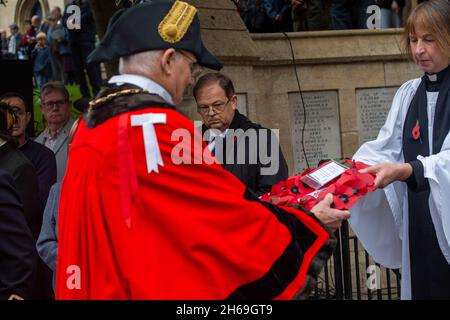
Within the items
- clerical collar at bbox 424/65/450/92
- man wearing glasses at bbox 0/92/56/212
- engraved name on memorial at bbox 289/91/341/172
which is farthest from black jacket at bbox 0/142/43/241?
engraved name on memorial at bbox 289/91/341/172

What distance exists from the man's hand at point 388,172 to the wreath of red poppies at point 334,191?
0.10 feet

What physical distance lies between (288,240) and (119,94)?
97 centimetres

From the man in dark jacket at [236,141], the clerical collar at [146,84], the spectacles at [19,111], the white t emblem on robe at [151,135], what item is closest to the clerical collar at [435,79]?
the man in dark jacket at [236,141]

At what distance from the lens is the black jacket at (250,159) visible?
583 cm

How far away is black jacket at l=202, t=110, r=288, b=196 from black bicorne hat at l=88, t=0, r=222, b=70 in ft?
6.32

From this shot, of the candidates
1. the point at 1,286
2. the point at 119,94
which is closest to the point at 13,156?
the point at 1,286

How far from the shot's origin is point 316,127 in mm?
9906

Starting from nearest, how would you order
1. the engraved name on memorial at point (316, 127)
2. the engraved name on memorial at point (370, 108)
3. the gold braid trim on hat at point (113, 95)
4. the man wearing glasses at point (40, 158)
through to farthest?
the gold braid trim on hat at point (113, 95) < the man wearing glasses at point (40, 158) < the engraved name on memorial at point (316, 127) < the engraved name on memorial at point (370, 108)

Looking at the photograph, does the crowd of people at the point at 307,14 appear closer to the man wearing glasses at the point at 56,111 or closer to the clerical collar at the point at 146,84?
the man wearing glasses at the point at 56,111

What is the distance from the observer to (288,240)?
3871 millimetres

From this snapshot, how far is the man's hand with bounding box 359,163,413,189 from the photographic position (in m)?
4.54

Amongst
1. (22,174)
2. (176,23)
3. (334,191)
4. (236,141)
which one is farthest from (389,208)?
(22,174)
